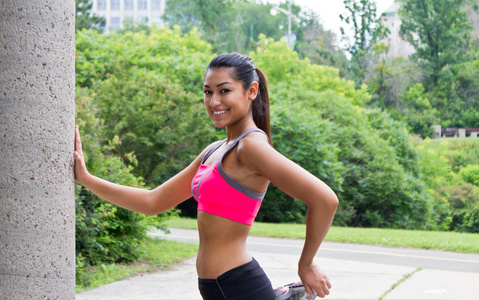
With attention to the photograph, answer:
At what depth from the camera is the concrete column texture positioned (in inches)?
89.7

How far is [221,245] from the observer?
Result: 7.76ft

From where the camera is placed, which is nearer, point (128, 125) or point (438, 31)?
point (128, 125)

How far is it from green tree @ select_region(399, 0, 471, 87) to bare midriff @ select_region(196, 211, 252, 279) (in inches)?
2549

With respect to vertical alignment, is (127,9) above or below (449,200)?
above

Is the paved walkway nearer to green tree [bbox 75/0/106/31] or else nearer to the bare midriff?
the bare midriff

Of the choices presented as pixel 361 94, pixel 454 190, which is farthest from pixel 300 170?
pixel 361 94

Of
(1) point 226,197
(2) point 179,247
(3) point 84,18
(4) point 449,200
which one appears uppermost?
(1) point 226,197

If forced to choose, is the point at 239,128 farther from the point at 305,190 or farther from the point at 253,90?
the point at 305,190

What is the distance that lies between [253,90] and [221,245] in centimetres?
66

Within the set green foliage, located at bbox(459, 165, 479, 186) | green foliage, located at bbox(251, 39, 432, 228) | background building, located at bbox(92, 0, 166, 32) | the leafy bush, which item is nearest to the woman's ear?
green foliage, located at bbox(251, 39, 432, 228)

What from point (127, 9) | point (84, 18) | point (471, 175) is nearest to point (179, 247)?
point (471, 175)

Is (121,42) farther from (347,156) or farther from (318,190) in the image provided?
(318,190)

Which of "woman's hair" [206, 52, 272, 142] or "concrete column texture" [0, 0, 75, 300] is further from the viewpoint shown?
"woman's hair" [206, 52, 272, 142]

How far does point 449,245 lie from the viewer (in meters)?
10.7
